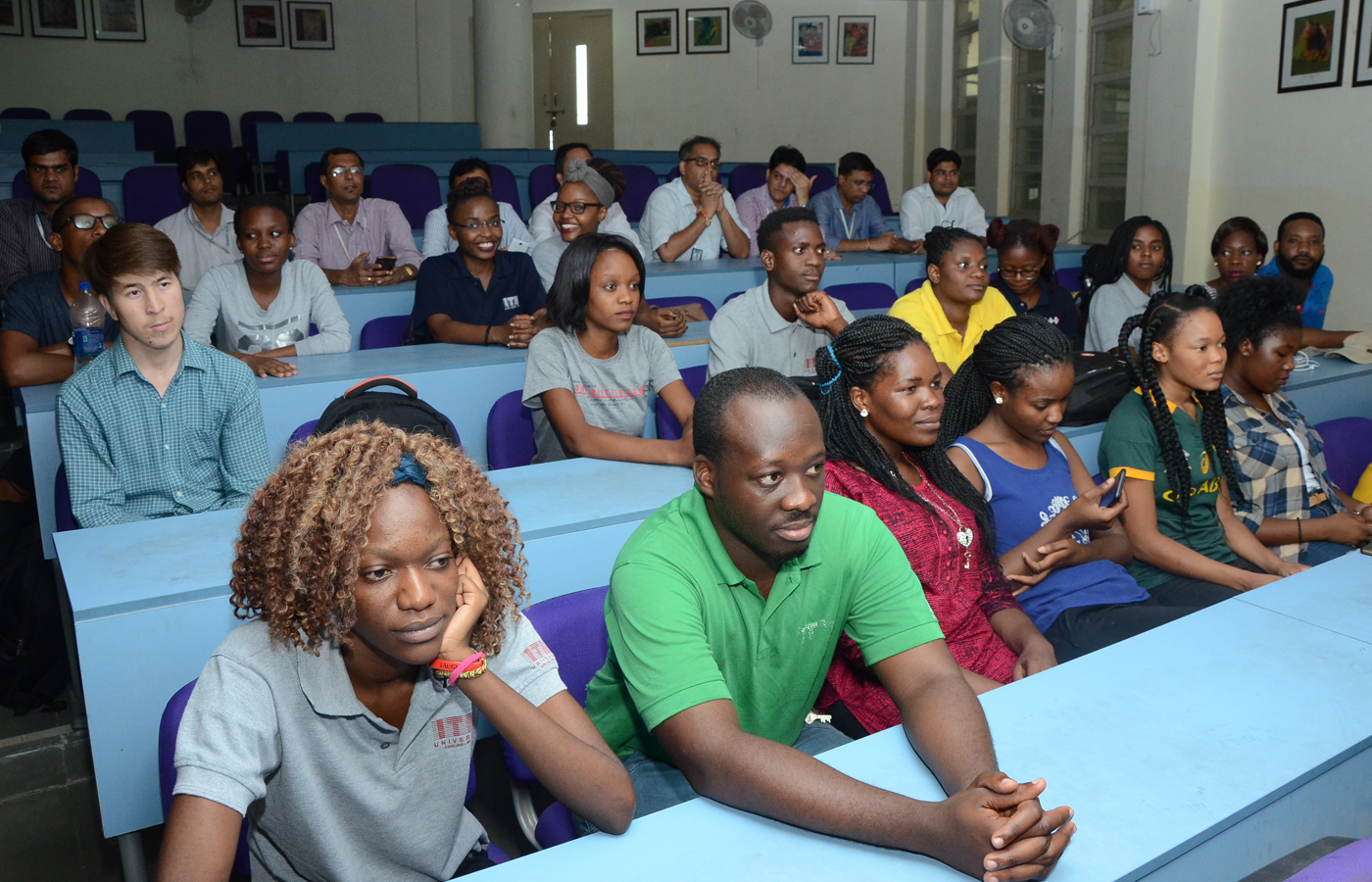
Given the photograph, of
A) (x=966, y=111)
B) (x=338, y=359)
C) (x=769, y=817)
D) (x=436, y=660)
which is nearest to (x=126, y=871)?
(x=436, y=660)

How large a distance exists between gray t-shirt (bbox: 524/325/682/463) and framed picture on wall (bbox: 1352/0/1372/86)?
4.61 meters

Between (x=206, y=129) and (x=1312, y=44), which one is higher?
(x=206, y=129)

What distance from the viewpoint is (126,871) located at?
166 centimetres

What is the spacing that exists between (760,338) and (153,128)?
9515 millimetres

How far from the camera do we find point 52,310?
2.97 metres

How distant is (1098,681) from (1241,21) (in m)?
6.08

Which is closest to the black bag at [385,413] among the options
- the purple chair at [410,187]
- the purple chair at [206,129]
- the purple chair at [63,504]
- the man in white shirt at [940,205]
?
the purple chair at [63,504]

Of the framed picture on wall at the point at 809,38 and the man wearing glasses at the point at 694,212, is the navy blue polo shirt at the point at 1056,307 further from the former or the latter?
the framed picture on wall at the point at 809,38

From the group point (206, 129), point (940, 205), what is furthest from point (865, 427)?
point (206, 129)

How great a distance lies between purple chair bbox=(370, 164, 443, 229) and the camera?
23.4ft

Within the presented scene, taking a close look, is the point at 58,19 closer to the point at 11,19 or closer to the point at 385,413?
the point at 11,19

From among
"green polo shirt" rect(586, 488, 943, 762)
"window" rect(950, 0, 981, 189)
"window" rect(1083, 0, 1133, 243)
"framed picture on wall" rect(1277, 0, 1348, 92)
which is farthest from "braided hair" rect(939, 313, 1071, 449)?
"window" rect(950, 0, 981, 189)

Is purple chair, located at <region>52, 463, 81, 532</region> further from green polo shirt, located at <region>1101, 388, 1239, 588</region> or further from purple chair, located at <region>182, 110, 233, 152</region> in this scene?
purple chair, located at <region>182, 110, 233, 152</region>

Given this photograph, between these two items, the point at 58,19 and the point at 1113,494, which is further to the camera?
the point at 58,19
